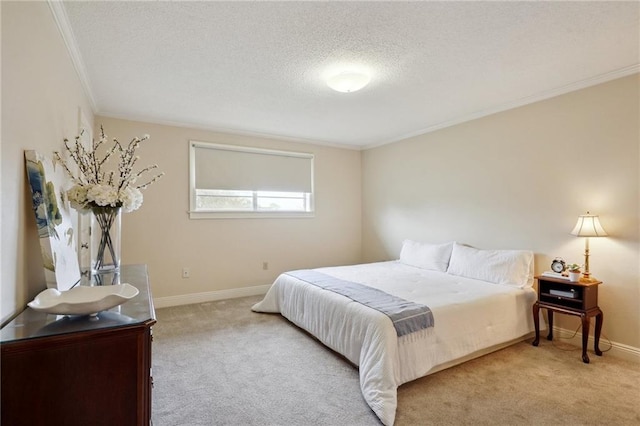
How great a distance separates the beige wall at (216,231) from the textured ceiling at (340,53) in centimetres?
59

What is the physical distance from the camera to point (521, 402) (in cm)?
203

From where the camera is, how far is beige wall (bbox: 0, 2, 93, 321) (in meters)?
1.22

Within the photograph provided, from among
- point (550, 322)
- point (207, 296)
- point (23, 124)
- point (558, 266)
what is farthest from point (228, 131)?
point (550, 322)

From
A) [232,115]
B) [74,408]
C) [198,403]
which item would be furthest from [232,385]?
[232,115]

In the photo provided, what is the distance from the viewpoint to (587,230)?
8.83 ft

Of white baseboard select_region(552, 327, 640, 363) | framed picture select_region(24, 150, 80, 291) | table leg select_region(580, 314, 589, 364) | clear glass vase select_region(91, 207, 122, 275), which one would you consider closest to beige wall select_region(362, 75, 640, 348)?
white baseboard select_region(552, 327, 640, 363)

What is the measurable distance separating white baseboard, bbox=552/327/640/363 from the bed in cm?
36

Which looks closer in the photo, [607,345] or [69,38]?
[69,38]

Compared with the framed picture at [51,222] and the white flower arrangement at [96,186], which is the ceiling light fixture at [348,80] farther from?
the framed picture at [51,222]

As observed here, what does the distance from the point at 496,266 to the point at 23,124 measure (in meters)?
3.75

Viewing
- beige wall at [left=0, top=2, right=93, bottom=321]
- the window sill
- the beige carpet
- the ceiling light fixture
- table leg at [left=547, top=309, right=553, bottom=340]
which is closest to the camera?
beige wall at [left=0, top=2, right=93, bottom=321]

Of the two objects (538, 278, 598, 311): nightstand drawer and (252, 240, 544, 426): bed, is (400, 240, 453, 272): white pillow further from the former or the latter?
(538, 278, 598, 311): nightstand drawer

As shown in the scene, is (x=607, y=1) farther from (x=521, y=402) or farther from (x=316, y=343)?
(x=316, y=343)

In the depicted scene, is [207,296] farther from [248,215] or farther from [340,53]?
[340,53]
